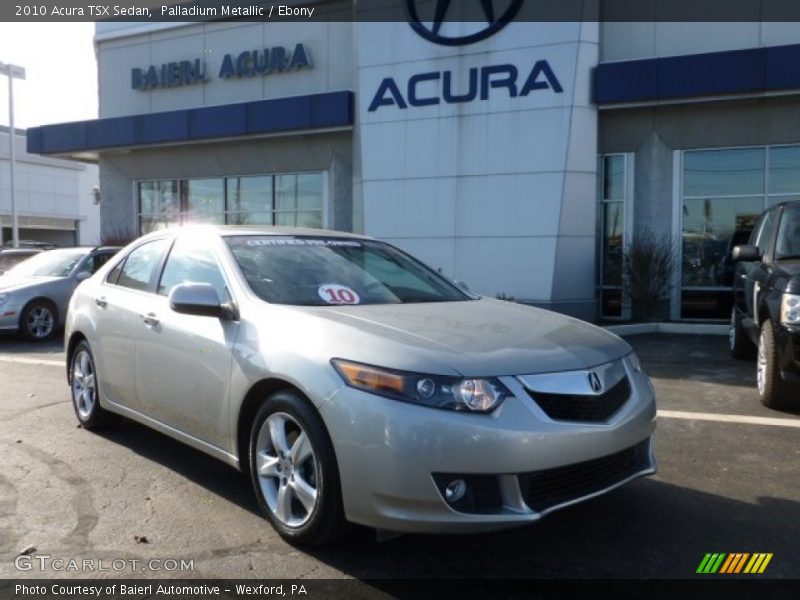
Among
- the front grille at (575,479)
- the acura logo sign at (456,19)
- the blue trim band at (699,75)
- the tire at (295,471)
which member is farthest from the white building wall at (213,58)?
the front grille at (575,479)

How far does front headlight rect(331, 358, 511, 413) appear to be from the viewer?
120 inches

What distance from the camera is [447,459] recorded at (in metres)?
2.98

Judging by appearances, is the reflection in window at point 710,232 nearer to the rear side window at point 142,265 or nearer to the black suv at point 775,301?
the black suv at point 775,301

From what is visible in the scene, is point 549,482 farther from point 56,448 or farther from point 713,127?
point 713,127

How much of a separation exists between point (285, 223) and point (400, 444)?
1464 cm

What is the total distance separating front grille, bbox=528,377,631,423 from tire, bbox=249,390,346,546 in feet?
3.16

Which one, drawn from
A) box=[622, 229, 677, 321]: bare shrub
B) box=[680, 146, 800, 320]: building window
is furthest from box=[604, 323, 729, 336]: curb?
box=[680, 146, 800, 320]: building window

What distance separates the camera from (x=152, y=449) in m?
5.19

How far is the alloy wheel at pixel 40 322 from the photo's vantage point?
1120 cm

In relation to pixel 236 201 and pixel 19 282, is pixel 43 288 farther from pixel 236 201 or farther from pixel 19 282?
pixel 236 201

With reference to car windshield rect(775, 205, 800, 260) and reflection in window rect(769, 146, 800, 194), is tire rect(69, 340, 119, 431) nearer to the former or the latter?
car windshield rect(775, 205, 800, 260)

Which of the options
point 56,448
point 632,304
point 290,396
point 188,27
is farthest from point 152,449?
point 188,27

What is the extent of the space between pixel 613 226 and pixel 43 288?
10031mm

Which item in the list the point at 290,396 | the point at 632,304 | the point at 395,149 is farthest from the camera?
the point at 395,149
